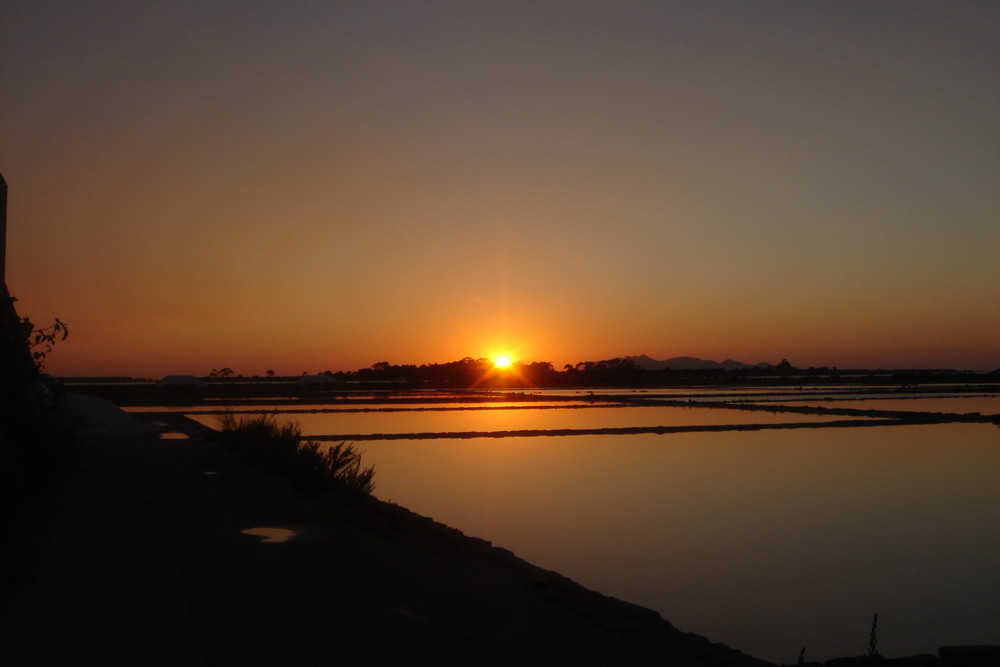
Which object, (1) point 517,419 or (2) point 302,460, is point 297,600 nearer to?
(2) point 302,460

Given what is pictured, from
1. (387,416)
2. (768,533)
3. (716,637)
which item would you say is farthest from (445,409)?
(716,637)

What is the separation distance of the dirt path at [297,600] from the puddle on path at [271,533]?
73 mm

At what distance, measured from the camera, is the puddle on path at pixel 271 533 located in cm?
635

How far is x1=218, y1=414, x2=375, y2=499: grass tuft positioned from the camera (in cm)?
909

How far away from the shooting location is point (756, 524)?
809 cm

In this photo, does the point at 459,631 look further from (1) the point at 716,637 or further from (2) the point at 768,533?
(2) the point at 768,533

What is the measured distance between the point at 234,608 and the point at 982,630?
4.41 meters

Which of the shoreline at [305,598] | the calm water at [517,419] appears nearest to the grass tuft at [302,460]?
the shoreline at [305,598]

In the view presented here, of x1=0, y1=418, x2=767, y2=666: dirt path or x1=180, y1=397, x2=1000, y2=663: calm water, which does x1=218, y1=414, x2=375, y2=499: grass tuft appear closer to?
x1=180, y1=397, x2=1000, y2=663: calm water

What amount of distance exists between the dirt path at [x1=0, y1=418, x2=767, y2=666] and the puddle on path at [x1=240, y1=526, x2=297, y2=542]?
2.9 inches

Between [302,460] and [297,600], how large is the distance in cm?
544

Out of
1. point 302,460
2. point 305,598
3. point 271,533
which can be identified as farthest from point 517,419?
point 305,598

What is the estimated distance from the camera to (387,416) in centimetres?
2491

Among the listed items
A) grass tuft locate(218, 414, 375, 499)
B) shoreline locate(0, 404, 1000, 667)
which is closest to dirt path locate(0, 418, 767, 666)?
shoreline locate(0, 404, 1000, 667)
